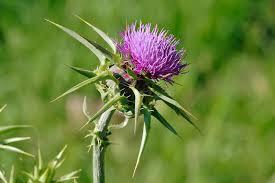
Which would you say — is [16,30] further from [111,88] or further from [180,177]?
[111,88]

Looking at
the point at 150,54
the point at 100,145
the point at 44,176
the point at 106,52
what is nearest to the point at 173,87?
the point at 150,54

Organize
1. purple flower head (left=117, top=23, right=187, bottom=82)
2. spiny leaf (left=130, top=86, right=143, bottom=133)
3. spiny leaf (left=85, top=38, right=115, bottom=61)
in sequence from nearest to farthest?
1. spiny leaf (left=130, top=86, right=143, bottom=133)
2. spiny leaf (left=85, top=38, right=115, bottom=61)
3. purple flower head (left=117, top=23, right=187, bottom=82)

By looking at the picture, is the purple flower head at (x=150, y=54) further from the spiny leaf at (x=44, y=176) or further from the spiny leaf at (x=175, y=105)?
the spiny leaf at (x=44, y=176)

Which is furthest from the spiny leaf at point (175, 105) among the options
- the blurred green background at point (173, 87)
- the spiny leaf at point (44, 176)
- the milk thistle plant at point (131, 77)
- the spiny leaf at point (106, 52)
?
the blurred green background at point (173, 87)

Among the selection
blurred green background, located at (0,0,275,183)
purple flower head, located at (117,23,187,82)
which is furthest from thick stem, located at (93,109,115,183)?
blurred green background, located at (0,0,275,183)

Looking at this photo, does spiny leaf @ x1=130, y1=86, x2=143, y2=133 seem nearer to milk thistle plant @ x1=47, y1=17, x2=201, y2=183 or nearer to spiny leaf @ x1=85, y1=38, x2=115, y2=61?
milk thistle plant @ x1=47, y1=17, x2=201, y2=183

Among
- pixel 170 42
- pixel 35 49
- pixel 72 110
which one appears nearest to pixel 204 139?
pixel 72 110

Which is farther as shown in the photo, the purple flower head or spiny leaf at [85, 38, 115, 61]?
the purple flower head
